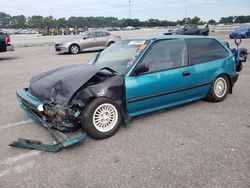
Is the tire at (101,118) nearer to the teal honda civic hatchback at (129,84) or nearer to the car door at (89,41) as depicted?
the teal honda civic hatchback at (129,84)

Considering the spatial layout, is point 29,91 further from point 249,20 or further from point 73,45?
point 249,20

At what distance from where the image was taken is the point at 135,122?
470cm

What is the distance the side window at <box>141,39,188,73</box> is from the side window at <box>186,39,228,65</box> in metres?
0.18

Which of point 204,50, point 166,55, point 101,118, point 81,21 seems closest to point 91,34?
point 204,50

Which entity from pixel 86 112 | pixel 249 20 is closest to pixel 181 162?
pixel 86 112

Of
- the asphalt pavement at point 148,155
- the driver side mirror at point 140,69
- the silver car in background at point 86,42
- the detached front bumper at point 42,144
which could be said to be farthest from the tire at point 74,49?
the driver side mirror at point 140,69

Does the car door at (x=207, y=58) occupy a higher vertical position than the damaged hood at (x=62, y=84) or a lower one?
higher

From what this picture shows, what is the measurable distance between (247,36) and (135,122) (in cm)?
2910

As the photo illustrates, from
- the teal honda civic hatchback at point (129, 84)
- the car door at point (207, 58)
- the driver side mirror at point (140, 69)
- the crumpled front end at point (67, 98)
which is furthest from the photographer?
the car door at point (207, 58)

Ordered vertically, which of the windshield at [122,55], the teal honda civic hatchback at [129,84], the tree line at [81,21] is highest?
the tree line at [81,21]

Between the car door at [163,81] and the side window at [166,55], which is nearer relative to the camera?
the car door at [163,81]

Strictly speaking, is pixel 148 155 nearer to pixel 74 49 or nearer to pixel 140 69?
pixel 140 69

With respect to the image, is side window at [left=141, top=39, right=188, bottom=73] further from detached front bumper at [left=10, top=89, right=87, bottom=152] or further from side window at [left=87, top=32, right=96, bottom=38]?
side window at [left=87, top=32, right=96, bottom=38]

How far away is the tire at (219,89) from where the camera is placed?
18.2 ft
